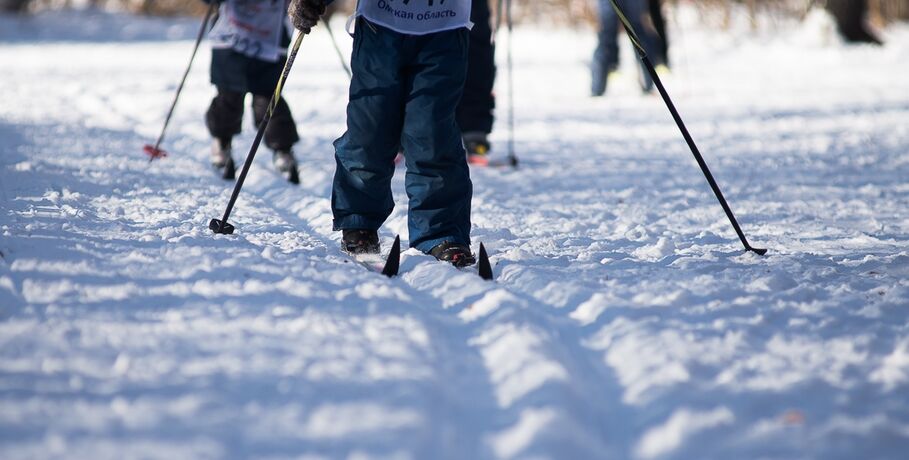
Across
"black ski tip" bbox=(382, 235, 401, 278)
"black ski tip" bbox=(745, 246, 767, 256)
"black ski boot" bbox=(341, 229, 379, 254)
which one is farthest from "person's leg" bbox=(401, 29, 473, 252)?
"black ski tip" bbox=(745, 246, 767, 256)

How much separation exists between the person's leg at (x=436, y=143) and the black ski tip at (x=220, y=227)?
2.37 feet

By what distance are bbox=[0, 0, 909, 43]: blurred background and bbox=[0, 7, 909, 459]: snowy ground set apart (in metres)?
7.84

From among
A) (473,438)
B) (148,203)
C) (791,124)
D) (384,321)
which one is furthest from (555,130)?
(473,438)

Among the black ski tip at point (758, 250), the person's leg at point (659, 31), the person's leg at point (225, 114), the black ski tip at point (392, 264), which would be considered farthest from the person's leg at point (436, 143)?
the person's leg at point (659, 31)

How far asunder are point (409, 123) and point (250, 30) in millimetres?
1951

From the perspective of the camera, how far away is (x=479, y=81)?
20.0ft

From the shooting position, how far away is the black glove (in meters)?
3.69

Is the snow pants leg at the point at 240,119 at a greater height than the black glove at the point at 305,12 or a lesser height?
lesser

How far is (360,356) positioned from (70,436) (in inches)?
30.3

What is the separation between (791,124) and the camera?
7734mm

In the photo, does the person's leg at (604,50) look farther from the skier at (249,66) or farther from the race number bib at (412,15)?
the race number bib at (412,15)

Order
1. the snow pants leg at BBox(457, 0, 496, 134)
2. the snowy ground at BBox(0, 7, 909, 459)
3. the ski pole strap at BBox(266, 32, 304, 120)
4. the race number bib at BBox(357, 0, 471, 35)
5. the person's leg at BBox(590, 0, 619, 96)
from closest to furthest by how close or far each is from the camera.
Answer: the snowy ground at BBox(0, 7, 909, 459), the race number bib at BBox(357, 0, 471, 35), the ski pole strap at BBox(266, 32, 304, 120), the snow pants leg at BBox(457, 0, 496, 134), the person's leg at BBox(590, 0, 619, 96)

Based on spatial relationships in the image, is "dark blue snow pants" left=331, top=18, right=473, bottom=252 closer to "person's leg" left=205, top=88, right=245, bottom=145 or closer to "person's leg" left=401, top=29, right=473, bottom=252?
"person's leg" left=401, top=29, right=473, bottom=252

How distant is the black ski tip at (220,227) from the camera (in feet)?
12.5
